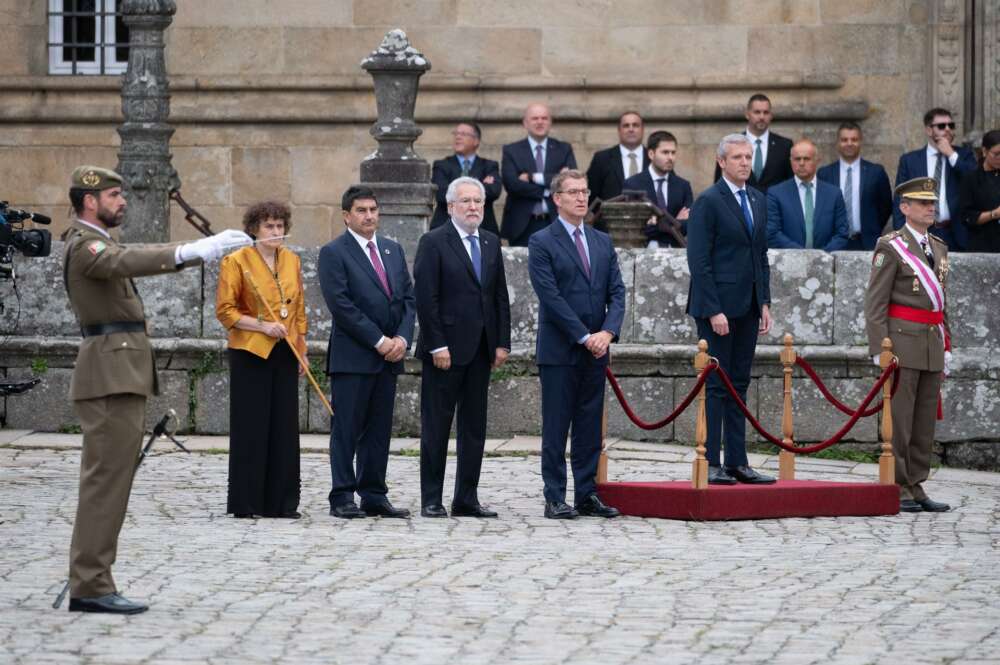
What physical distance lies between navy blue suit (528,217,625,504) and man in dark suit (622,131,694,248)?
13.4 feet

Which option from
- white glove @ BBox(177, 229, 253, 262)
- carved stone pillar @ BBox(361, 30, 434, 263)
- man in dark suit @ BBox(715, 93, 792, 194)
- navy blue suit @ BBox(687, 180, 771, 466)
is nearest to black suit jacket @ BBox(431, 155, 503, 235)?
carved stone pillar @ BBox(361, 30, 434, 263)

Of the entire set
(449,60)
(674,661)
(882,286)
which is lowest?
(674,661)

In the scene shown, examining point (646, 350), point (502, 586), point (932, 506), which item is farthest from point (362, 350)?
point (646, 350)

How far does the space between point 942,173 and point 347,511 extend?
625cm

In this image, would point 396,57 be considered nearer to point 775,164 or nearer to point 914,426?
point 775,164

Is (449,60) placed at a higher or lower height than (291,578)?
higher

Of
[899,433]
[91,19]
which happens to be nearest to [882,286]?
[899,433]

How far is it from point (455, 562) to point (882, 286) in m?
3.52

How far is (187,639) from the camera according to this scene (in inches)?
319

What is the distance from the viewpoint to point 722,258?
39.5 ft

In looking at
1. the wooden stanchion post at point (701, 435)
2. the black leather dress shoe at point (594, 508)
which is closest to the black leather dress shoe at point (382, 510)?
the black leather dress shoe at point (594, 508)

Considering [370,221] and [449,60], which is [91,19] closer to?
[449,60]

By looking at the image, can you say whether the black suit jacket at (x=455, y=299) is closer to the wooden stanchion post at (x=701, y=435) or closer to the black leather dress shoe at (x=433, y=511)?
the black leather dress shoe at (x=433, y=511)

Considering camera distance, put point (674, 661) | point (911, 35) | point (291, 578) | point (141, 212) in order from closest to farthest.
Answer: point (674, 661)
point (291, 578)
point (141, 212)
point (911, 35)
